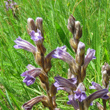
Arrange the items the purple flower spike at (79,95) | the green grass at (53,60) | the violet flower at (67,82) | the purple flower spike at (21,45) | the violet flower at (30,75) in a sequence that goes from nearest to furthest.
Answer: the purple flower spike at (79,95), the violet flower at (67,82), the violet flower at (30,75), the purple flower spike at (21,45), the green grass at (53,60)

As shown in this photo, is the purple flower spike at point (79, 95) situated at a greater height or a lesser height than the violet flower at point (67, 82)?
lesser

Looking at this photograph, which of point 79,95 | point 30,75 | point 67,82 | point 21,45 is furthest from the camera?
point 21,45

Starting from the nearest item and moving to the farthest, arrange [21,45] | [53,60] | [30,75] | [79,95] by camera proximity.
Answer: [79,95] < [30,75] < [21,45] < [53,60]

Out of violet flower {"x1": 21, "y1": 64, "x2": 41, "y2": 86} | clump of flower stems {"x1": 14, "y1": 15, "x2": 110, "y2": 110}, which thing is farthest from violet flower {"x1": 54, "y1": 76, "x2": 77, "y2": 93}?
violet flower {"x1": 21, "y1": 64, "x2": 41, "y2": 86}

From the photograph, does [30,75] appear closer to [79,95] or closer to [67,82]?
[67,82]

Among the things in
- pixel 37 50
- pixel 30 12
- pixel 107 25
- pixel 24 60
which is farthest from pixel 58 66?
pixel 30 12

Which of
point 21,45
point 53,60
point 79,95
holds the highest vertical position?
point 21,45

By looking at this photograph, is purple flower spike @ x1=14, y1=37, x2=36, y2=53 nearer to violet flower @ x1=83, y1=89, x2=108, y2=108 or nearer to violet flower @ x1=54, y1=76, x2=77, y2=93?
violet flower @ x1=54, y1=76, x2=77, y2=93

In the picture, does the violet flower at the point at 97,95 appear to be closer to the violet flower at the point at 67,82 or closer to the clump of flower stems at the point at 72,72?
the clump of flower stems at the point at 72,72

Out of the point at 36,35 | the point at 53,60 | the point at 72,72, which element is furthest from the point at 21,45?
the point at 53,60

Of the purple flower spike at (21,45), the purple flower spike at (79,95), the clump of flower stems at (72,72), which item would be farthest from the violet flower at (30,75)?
the purple flower spike at (79,95)

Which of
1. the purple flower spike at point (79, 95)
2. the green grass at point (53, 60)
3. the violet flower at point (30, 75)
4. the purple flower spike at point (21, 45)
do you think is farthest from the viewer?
the green grass at point (53, 60)
